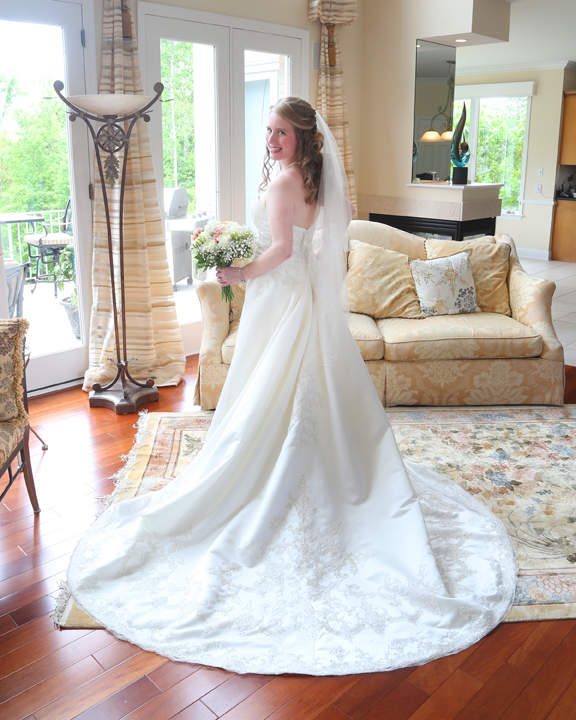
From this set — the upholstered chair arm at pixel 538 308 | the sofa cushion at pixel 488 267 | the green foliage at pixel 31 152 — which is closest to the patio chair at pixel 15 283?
the green foliage at pixel 31 152

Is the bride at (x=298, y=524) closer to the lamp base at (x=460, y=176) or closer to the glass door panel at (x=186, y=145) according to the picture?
the glass door panel at (x=186, y=145)

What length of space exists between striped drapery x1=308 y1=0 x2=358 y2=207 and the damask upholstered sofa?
1.81 m

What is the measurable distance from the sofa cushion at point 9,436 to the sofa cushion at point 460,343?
6.92 feet

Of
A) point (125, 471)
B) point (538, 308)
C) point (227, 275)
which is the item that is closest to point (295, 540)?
point (227, 275)

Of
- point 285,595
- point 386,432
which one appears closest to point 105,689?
point 285,595

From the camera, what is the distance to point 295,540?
222 cm

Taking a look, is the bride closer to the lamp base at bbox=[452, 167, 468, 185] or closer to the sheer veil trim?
the sheer veil trim

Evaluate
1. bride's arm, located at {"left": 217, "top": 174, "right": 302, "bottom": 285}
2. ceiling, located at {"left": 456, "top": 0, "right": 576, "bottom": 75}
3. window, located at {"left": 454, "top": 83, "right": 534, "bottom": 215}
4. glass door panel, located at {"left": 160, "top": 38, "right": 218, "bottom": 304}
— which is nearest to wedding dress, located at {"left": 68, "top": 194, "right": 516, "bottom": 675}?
bride's arm, located at {"left": 217, "top": 174, "right": 302, "bottom": 285}

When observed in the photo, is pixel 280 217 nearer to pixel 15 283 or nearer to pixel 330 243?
pixel 330 243

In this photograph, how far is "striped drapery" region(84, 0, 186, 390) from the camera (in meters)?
4.08

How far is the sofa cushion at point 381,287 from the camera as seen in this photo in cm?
416

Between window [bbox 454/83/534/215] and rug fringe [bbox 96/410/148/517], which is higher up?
window [bbox 454/83/534/215]

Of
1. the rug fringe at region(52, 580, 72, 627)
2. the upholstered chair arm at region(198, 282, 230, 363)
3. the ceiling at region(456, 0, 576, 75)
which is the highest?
the ceiling at region(456, 0, 576, 75)

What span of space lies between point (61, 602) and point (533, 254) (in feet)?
30.5
